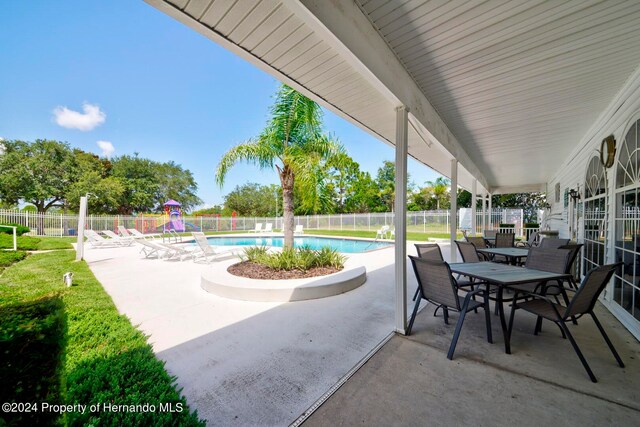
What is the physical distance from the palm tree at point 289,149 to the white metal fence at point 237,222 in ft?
20.7

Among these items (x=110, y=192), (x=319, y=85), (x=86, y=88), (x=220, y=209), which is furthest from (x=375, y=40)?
(x=220, y=209)

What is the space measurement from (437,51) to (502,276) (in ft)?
8.01

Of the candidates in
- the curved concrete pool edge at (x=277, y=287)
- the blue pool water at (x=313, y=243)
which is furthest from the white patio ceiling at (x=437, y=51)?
the blue pool water at (x=313, y=243)

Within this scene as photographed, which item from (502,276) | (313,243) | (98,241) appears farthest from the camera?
(313,243)

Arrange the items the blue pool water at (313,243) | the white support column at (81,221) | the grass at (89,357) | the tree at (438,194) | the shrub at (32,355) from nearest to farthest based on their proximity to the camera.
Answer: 1. the grass at (89,357)
2. the shrub at (32,355)
3. the white support column at (81,221)
4. the blue pool water at (313,243)
5. the tree at (438,194)

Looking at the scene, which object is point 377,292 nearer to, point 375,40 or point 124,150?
point 375,40

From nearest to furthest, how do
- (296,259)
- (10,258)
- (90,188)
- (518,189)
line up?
(296,259), (10,258), (518,189), (90,188)

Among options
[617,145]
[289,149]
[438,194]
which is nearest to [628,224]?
[617,145]

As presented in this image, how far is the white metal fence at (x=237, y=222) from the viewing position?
1407cm

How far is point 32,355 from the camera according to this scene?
240 cm

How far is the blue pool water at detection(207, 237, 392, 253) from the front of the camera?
12844 millimetres

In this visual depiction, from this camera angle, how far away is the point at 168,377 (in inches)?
75.5

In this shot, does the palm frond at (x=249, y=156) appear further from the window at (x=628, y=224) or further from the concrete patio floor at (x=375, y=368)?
the window at (x=628, y=224)

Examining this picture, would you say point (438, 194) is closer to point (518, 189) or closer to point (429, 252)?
point (518, 189)
